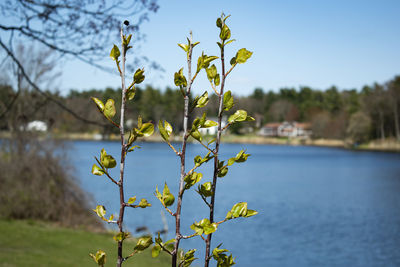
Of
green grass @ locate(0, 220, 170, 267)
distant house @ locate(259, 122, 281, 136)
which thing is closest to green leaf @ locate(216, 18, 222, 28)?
green grass @ locate(0, 220, 170, 267)

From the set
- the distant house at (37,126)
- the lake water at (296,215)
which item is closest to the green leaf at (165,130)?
the lake water at (296,215)

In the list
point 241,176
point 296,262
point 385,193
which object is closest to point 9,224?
point 296,262

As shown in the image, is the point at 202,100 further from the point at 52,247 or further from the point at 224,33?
the point at 52,247

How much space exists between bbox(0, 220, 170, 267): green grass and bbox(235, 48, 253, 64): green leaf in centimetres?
659

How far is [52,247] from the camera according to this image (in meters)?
8.99

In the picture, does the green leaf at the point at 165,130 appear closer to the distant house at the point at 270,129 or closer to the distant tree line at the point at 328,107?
the distant tree line at the point at 328,107

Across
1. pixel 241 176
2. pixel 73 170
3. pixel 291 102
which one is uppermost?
pixel 291 102

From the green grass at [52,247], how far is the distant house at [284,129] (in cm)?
7344

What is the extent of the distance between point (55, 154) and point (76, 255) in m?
4.51

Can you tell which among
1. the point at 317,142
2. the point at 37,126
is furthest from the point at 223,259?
the point at 317,142

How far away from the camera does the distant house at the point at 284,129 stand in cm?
8375

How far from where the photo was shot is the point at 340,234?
15422 mm

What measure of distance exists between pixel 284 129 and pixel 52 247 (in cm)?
7999

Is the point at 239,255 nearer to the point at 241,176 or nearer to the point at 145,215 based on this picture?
the point at 145,215
